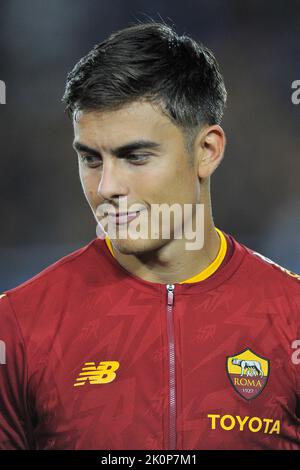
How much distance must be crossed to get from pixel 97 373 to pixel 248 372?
46cm

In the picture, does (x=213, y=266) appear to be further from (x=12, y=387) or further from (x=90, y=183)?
(x=12, y=387)

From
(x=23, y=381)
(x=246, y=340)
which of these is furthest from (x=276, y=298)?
(x=23, y=381)

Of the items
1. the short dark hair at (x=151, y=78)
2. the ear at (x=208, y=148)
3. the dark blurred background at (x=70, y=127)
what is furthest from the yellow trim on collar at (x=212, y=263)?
the dark blurred background at (x=70, y=127)

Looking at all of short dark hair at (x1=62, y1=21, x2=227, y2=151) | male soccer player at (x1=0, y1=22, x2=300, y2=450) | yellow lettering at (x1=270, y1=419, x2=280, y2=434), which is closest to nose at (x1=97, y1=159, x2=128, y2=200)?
male soccer player at (x1=0, y1=22, x2=300, y2=450)

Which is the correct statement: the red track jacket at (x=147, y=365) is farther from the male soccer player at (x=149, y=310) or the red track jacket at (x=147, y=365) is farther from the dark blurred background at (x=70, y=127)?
the dark blurred background at (x=70, y=127)

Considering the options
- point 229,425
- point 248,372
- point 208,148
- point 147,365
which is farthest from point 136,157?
point 229,425

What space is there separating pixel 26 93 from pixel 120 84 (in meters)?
3.24

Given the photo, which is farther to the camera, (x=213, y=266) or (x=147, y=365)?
(x=213, y=266)

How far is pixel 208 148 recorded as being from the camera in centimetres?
223

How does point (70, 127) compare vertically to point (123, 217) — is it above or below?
above

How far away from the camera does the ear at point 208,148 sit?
220 centimetres

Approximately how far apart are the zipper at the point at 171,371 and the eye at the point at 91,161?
44cm

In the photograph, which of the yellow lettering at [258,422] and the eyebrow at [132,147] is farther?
the yellow lettering at [258,422]

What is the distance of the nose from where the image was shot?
2.03 meters
